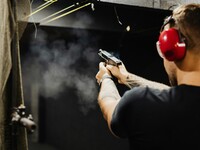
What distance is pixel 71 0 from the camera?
11.9 ft

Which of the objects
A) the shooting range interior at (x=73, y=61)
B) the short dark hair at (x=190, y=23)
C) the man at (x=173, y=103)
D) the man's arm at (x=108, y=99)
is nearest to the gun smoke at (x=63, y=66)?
the shooting range interior at (x=73, y=61)

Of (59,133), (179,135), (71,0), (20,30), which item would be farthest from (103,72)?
(59,133)

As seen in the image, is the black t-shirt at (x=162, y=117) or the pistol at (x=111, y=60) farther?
the pistol at (x=111, y=60)

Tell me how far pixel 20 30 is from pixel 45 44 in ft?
7.39

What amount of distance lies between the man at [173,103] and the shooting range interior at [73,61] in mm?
2312

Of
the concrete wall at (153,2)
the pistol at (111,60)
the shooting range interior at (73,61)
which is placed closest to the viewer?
the pistol at (111,60)

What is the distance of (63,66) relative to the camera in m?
4.19

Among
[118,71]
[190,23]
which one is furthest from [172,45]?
[118,71]

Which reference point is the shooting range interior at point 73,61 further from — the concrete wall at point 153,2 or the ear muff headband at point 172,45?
the ear muff headband at point 172,45

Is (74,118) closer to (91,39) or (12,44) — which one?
(91,39)

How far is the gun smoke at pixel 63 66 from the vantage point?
3893 mm

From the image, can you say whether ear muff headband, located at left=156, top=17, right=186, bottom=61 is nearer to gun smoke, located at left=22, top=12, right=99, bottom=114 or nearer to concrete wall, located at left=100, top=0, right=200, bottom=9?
concrete wall, located at left=100, top=0, right=200, bottom=9

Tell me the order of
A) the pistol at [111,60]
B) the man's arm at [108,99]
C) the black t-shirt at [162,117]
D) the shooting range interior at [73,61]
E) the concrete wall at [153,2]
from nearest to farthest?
the black t-shirt at [162,117] < the man's arm at [108,99] < the pistol at [111,60] < the concrete wall at [153,2] < the shooting range interior at [73,61]

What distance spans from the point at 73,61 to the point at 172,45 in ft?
9.71
